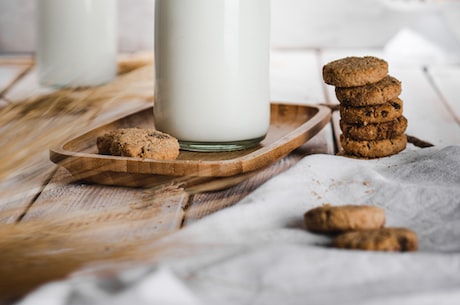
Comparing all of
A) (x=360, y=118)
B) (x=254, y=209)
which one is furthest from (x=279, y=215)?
(x=360, y=118)

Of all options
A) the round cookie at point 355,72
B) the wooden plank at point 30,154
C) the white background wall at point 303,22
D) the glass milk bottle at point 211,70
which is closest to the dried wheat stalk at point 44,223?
the wooden plank at point 30,154

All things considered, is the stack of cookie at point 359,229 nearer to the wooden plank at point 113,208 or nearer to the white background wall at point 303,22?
the wooden plank at point 113,208

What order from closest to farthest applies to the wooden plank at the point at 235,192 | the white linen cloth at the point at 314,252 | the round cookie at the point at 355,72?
the white linen cloth at the point at 314,252
the wooden plank at the point at 235,192
the round cookie at the point at 355,72

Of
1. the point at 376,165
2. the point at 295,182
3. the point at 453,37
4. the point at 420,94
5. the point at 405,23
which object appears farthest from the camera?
the point at 405,23

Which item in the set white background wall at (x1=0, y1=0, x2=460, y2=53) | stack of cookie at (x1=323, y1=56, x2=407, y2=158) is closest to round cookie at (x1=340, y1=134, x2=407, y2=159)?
stack of cookie at (x1=323, y1=56, x2=407, y2=158)

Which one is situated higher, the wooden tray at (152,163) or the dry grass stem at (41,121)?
the dry grass stem at (41,121)

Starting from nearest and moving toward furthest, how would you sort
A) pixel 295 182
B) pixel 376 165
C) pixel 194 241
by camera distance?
pixel 194 241
pixel 295 182
pixel 376 165

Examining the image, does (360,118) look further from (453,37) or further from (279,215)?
(453,37)

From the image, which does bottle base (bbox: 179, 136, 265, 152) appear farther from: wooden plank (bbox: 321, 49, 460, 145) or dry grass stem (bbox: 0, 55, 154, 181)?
wooden plank (bbox: 321, 49, 460, 145)
